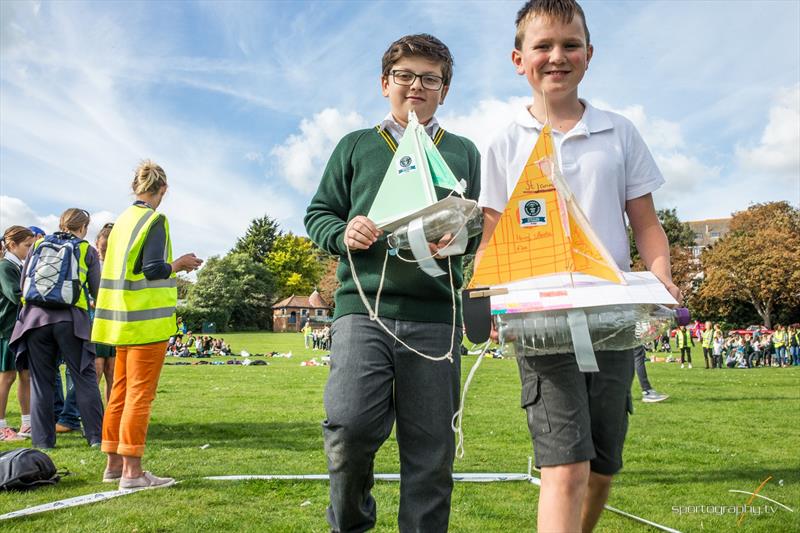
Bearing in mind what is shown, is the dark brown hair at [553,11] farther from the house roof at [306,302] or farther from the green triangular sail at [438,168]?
the house roof at [306,302]

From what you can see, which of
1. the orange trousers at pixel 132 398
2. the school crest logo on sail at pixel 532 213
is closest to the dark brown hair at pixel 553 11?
the school crest logo on sail at pixel 532 213

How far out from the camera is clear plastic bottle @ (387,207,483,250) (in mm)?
2404

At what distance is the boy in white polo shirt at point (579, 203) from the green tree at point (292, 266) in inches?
3894

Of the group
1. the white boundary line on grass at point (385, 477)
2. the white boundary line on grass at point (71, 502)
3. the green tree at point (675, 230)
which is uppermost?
the green tree at point (675, 230)

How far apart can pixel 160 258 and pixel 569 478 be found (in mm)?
3575

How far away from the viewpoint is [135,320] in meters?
4.80

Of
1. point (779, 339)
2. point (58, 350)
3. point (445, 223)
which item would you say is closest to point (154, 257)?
point (58, 350)

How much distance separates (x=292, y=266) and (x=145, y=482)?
329 ft

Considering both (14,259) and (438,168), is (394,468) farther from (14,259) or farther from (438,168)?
(14,259)

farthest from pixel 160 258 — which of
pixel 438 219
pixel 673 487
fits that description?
pixel 673 487

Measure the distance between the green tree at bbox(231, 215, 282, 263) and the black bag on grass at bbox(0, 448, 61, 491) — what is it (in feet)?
331

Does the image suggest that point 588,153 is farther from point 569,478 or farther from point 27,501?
point 27,501

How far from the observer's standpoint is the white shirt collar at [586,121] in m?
2.63

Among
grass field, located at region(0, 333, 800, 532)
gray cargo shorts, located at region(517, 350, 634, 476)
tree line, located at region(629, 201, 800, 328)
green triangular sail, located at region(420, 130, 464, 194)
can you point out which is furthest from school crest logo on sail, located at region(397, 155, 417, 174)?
tree line, located at region(629, 201, 800, 328)
